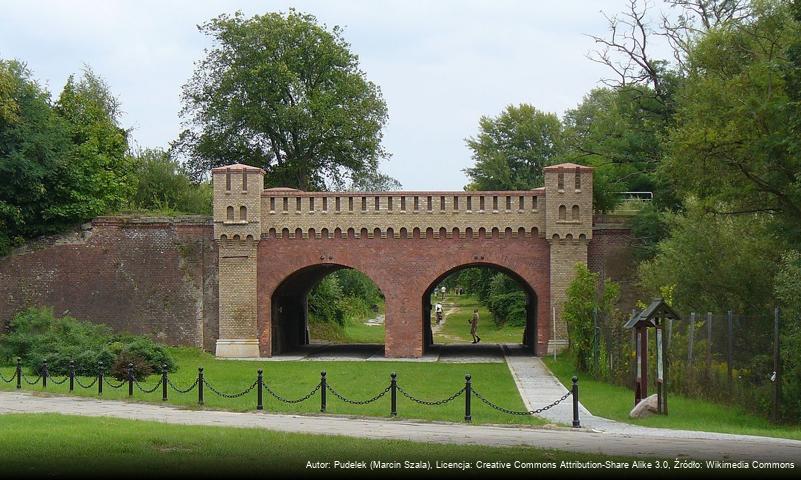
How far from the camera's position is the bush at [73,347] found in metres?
27.7

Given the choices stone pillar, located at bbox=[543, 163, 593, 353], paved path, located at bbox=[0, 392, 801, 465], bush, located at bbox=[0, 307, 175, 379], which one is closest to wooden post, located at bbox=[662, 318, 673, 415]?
paved path, located at bbox=[0, 392, 801, 465]

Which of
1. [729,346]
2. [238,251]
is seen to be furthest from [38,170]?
[729,346]

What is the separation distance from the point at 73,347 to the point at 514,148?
47411 millimetres

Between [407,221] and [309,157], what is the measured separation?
734 inches

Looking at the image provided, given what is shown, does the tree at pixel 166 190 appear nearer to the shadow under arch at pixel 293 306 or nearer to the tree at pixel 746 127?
the shadow under arch at pixel 293 306

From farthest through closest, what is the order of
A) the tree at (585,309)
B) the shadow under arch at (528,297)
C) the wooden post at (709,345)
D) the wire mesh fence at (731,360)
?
the shadow under arch at (528,297) → the tree at (585,309) → the wooden post at (709,345) → the wire mesh fence at (731,360)

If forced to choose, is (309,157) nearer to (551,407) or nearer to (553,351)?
(553,351)

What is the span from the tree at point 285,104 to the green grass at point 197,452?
36.4 m

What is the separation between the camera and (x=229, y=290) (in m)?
36.7

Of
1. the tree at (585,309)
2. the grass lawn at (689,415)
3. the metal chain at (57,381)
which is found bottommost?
the grass lawn at (689,415)

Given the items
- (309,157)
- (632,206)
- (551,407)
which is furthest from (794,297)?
(309,157)

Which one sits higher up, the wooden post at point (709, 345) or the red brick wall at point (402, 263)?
the red brick wall at point (402, 263)

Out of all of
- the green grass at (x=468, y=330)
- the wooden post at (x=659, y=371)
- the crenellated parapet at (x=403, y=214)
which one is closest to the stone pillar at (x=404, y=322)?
the crenellated parapet at (x=403, y=214)

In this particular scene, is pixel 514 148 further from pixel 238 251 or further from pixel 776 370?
pixel 776 370
